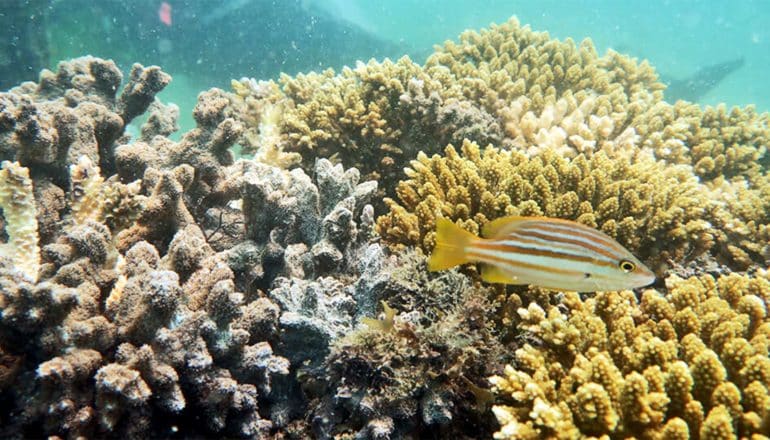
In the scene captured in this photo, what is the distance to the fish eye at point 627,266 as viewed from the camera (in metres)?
1.98

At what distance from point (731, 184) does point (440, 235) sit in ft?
16.3

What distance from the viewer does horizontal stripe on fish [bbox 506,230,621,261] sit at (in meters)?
2.02

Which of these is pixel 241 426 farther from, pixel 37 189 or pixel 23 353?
pixel 37 189

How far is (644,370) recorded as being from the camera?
7.25ft

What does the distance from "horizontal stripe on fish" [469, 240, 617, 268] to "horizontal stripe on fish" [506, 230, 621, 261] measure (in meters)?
0.02

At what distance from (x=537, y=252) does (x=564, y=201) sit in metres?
1.45

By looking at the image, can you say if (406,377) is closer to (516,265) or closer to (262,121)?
(516,265)

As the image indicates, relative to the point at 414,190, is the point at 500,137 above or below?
above

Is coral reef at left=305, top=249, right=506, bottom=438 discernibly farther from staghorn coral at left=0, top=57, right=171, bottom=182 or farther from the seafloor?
staghorn coral at left=0, top=57, right=171, bottom=182

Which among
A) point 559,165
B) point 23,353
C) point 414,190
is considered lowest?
point 23,353

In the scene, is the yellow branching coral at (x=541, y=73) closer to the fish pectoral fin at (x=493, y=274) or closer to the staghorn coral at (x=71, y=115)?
the fish pectoral fin at (x=493, y=274)

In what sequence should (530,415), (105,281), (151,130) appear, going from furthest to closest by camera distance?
1. (151,130)
2. (105,281)
3. (530,415)

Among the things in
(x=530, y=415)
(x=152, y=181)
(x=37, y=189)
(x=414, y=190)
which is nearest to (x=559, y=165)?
(x=414, y=190)

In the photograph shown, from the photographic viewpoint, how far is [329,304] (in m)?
2.80
